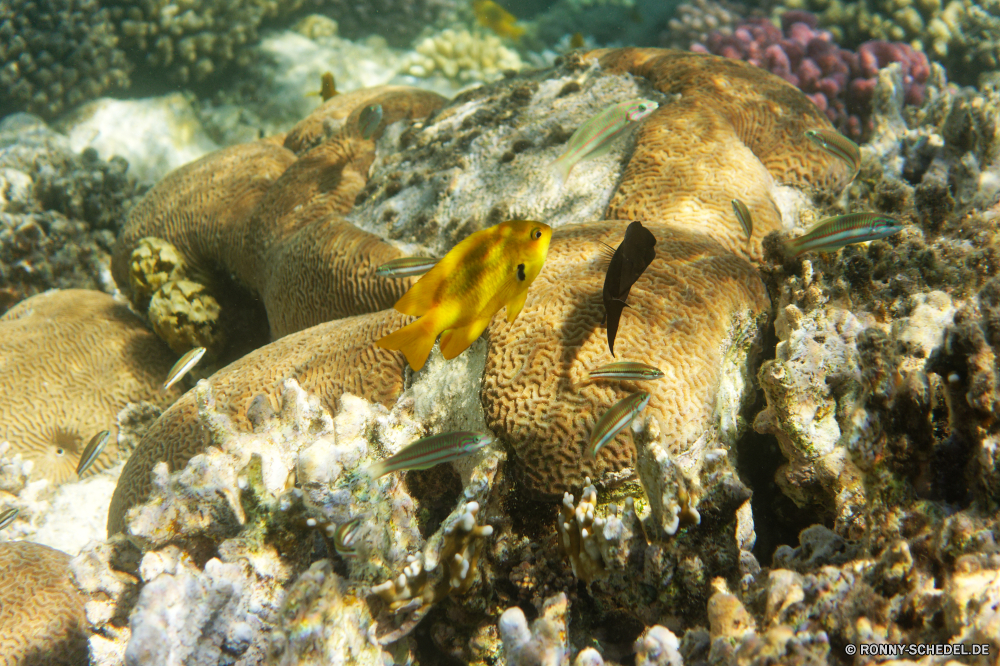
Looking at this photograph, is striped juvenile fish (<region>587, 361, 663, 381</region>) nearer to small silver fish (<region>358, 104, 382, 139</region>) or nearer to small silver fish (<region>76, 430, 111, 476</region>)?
small silver fish (<region>358, 104, 382, 139</region>)

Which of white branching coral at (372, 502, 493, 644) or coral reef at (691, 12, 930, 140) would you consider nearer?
white branching coral at (372, 502, 493, 644)

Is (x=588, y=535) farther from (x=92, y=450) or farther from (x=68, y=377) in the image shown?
(x=68, y=377)

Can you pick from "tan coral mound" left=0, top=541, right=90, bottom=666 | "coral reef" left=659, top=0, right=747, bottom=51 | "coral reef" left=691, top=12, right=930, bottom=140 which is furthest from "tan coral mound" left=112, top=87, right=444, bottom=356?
"coral reef" left=659, top=0, right=747, bottom=51

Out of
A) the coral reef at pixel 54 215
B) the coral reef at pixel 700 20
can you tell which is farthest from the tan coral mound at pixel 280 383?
the coral reef at pixel 700 20

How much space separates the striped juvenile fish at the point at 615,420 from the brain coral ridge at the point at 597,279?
9 centimetres

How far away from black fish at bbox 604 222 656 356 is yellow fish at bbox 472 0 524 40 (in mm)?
10961

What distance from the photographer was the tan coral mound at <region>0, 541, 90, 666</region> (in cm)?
252

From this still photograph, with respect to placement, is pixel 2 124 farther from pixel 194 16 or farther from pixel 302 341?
pixel 302 341

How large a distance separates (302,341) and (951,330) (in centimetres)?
330

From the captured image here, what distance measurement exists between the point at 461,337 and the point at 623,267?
2.79 feet

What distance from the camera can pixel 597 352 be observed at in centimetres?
221

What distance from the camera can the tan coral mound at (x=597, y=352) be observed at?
2.08 meters

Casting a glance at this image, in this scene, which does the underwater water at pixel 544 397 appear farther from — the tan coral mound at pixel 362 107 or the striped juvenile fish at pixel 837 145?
the tan coral mound at pixel 362 107

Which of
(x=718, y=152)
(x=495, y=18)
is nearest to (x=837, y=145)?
(x=718, y=152)
